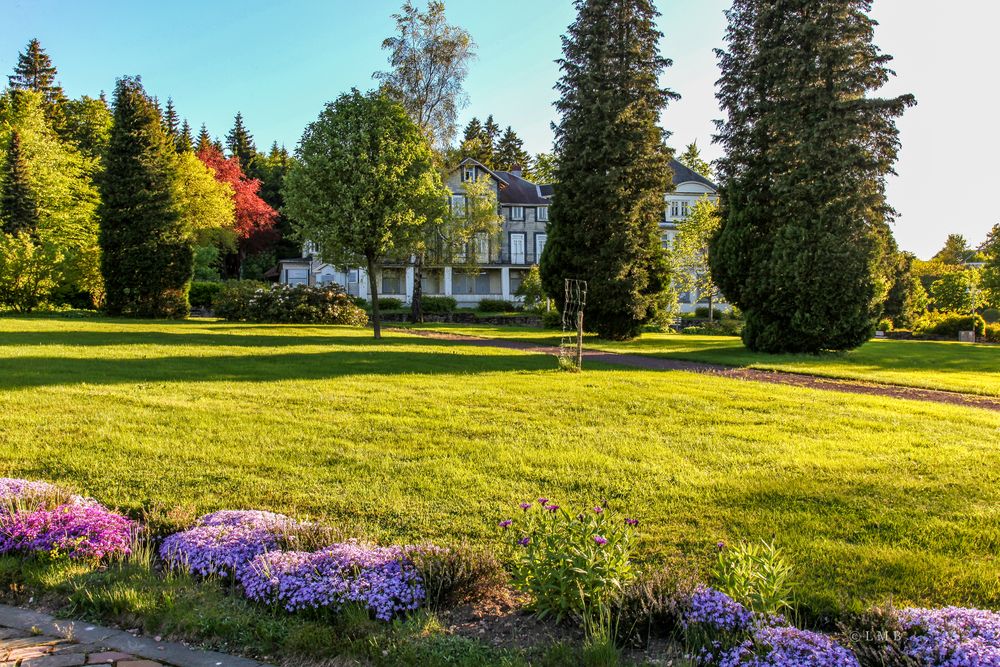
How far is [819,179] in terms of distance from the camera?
16375 millimetres

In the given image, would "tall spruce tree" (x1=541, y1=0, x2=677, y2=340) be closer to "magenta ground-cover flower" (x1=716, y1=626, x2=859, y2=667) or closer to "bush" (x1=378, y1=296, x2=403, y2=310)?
"bush" (x1=378, y1=296, x2=403, y2=310)

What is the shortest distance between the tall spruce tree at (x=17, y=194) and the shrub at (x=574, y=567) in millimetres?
37896

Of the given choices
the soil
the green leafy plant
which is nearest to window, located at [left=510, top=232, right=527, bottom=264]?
the soil

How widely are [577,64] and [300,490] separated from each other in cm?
2051

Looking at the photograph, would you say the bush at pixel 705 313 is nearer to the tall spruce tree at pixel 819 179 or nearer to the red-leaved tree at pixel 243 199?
the tall spruce tree at pixel 819 179

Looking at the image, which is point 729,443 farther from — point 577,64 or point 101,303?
point 101,303

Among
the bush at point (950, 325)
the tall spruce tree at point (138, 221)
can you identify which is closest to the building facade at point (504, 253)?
the bush at point (950, 325)

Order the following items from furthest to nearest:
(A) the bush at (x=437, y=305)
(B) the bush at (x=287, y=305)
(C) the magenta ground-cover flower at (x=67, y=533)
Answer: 1. (A) the bush at (x=437, y=305)
2. (B) the bush at (x=287, y=305)
3. (C) the magenta ground-cover flower at (x=67, y=533)

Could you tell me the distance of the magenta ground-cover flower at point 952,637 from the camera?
233 centimetres

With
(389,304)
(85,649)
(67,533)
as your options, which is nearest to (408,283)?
(389,304)

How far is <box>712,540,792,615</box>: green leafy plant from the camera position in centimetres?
274

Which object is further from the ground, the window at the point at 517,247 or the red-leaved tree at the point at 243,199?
the red-leaved tree at the point at 243,199

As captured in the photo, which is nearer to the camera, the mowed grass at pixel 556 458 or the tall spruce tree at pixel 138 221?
the mowed grass at pixel 556 458

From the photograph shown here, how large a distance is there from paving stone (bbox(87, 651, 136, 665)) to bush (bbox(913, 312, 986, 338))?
1485 inches
